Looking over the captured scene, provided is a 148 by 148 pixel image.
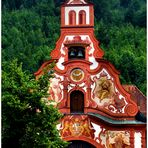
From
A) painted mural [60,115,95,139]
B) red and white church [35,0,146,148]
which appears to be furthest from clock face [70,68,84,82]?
painted mural [60,115,95,139]

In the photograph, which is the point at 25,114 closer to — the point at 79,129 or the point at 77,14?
the point at 79,129

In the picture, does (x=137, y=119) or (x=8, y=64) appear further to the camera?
(x=137, y=119)

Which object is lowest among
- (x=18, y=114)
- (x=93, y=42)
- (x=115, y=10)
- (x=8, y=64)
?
(x=18, y=114)

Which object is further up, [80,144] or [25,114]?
[25,114]

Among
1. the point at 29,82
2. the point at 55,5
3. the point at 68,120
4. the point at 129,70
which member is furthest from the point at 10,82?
the point at 55,5

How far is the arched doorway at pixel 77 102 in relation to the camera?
3444cm

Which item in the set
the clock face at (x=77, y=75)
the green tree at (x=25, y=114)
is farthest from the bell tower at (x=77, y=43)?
the green tree at (x=25, y=114)

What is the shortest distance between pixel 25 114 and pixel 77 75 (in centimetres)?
1068

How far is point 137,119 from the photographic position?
3475cm

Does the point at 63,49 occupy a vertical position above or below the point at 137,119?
above

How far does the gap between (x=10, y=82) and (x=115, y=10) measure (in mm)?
70044

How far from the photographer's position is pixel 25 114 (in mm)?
24234

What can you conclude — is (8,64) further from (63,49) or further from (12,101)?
(63,49)

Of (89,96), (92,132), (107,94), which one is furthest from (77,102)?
(92,132)
